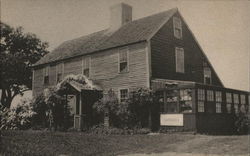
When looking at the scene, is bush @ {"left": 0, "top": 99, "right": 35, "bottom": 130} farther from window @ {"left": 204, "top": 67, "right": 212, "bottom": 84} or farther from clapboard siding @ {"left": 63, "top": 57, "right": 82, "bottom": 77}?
window @ {"left": 204, "top": 67, "right": 212, "bottom": 84}

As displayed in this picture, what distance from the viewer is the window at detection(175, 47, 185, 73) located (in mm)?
22422

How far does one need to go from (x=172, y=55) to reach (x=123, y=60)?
10.6 feet

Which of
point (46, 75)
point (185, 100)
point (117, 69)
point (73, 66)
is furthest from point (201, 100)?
point (46, 75)

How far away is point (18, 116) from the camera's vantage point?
23.2m

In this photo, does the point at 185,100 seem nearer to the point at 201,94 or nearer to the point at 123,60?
the point at 201,94

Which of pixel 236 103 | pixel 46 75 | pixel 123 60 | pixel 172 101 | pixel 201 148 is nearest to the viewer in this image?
pixel 201 148

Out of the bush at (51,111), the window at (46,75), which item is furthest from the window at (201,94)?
the window at (46,75)

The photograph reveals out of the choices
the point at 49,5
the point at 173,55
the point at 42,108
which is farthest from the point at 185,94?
the point at 42,108

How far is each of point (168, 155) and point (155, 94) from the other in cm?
845

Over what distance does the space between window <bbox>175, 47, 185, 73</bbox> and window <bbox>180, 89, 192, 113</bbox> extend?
5.06 meters

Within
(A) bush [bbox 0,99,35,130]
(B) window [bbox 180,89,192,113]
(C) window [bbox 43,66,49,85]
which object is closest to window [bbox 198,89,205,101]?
(B) window [bbox 180,89,192,113]

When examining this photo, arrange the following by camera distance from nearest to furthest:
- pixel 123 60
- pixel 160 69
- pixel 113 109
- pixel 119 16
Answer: pixel 113 109
pixel 160 69
pixel 123 60
pixel 119 16

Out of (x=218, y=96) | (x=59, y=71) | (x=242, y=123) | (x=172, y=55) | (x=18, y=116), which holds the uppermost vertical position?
(x=172, y=55)

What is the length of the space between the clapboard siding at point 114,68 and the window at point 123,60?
270 mm
